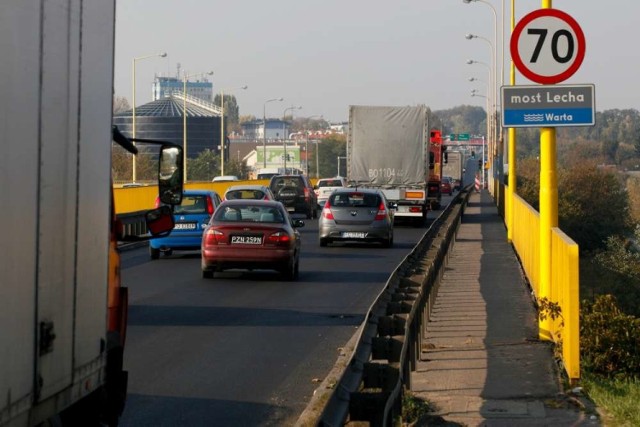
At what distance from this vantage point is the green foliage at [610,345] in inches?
427

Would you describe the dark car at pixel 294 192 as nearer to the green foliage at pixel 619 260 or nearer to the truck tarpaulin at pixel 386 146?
the truck tarpaulin at pixel 386 146

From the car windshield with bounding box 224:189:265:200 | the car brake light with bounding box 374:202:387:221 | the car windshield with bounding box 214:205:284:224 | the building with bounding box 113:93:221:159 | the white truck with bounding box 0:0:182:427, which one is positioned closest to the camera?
the white truck with bounding box 0:0:182:427

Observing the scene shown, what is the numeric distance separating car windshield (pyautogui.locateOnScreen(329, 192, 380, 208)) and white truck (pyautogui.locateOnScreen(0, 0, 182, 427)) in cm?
2709

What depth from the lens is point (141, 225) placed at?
98.1 ft

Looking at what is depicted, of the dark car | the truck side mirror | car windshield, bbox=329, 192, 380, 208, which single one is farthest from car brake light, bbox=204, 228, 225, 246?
the dark car

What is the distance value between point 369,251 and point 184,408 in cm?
2177

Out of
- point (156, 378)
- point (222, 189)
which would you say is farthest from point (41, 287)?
point (222, 189)

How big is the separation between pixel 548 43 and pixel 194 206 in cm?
1653

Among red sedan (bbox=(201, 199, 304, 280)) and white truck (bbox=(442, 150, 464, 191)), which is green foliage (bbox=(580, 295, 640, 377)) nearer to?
red sedan (bbox=(201, 199, 304, 280))

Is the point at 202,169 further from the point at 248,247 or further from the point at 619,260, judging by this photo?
the point at 248,247

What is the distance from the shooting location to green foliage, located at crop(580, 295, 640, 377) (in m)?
10.9

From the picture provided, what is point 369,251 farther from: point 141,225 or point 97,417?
point 97,417

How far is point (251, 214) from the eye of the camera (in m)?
22.6

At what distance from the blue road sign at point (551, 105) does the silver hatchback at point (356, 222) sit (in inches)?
784
